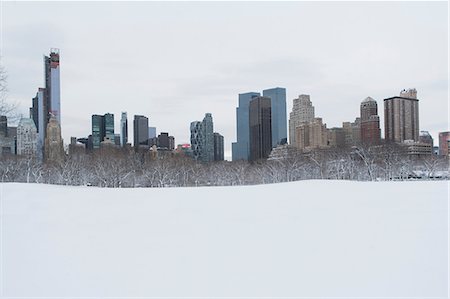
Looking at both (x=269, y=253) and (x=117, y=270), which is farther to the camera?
(x=269, y=253)

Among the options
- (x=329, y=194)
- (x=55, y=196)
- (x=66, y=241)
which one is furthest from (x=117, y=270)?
(x=329, y=194)

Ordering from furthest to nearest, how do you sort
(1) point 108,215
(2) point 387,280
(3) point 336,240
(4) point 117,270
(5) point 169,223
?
1. (1) point 108,215
2. (5) point 169,223
3. (3) point 336,240
4. (4) point 117,270
5. (2) point 387,280

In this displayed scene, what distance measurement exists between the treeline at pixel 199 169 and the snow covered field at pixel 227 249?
4337cm

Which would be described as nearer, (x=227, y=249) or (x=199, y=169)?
(x=227, y=249)

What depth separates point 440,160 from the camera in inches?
2448

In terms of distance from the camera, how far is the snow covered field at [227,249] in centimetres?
516

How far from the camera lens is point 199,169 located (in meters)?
64.5

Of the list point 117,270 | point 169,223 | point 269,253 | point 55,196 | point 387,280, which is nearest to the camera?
point 387,280

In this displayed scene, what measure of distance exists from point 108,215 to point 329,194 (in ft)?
20.0

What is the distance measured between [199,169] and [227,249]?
58330mm

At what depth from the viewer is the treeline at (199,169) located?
167 ft

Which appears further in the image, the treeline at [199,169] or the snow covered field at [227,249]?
the treeline at [199,169]

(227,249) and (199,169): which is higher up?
(227,249)

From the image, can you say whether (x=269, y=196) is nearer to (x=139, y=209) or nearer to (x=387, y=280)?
(x=139, y=209)
